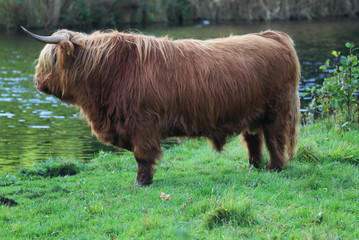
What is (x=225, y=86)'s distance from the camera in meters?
5.86

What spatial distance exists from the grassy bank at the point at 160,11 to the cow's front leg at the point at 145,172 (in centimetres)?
3411

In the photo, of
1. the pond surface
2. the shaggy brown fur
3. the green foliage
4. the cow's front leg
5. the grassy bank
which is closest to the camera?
the shaggy brown fur

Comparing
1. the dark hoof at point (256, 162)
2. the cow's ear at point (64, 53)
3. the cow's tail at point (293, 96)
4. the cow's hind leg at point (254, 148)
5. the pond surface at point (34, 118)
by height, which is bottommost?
the pond surface at point (34, 118)

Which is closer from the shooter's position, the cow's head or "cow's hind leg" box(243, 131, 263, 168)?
the cow's head

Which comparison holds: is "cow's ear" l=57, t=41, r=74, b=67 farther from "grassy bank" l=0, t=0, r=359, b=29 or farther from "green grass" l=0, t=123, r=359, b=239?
"grassy bank" l=0, t=0, r=359, b=29

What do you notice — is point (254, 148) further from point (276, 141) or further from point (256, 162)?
point (276, 141)

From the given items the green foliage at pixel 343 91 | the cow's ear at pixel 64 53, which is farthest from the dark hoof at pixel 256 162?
the cow's ear at pixel 64 53

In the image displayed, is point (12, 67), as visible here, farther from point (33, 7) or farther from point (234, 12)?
point (234, 12)

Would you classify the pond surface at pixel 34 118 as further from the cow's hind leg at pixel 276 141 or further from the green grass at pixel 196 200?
the cow's hind leg at pixel 276 141

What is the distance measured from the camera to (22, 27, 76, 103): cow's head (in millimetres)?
5695

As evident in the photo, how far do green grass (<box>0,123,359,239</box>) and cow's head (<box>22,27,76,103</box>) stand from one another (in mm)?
1180

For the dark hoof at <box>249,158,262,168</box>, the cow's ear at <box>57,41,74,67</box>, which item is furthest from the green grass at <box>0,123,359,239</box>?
the cow's ear at <box>57,41,74,67</box>

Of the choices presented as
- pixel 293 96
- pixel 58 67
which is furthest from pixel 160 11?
pixel 58 67

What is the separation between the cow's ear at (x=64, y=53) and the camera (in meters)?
5.66
